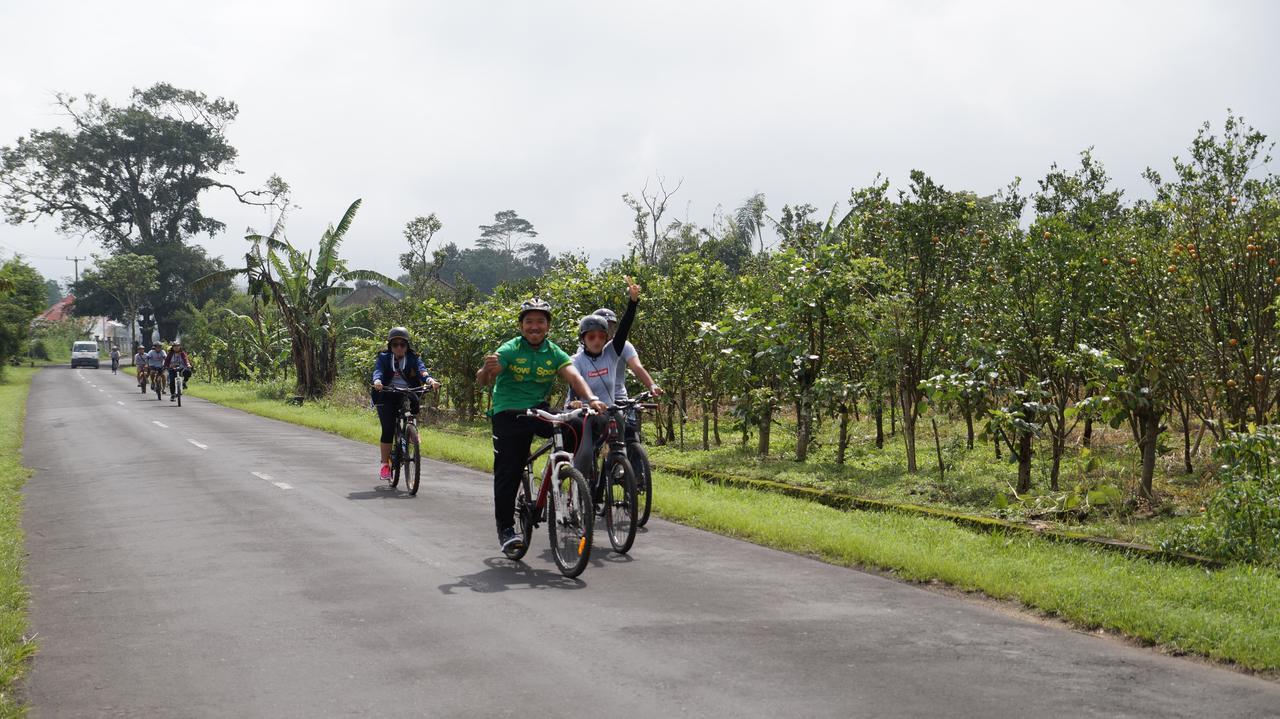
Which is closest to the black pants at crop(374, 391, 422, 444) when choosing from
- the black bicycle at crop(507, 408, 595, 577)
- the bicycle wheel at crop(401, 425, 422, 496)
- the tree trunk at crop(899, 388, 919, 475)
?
the bicycle wheel at crop(401, 425, 422, 496)

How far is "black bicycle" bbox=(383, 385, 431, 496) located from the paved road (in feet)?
5.78

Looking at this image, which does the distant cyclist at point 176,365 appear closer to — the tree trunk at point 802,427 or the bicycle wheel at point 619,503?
the tree trunk at point 802,427

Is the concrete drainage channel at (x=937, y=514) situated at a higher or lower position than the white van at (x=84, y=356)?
lower

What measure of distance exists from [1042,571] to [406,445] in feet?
24.3

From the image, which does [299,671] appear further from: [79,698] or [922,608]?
[922,608]

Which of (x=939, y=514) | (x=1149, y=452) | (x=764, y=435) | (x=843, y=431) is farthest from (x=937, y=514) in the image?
(x=764, y=435)

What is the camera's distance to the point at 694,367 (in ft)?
53.9

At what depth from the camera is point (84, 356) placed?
A: 7519 centimetres

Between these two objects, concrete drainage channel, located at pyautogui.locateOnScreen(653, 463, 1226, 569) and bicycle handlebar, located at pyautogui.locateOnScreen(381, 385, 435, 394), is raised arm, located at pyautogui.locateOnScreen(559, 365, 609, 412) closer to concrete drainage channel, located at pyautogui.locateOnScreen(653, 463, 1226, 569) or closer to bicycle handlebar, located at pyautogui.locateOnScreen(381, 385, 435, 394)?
concrete drainage channel, located at pyautogui.locateOnScreen(653, 463, 1226, 569)

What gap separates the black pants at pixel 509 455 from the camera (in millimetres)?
7867

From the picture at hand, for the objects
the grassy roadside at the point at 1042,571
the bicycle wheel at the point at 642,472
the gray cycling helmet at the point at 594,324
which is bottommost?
the grassy roadside at the point at 1042,571

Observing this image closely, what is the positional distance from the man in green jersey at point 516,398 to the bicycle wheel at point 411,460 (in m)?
4.21

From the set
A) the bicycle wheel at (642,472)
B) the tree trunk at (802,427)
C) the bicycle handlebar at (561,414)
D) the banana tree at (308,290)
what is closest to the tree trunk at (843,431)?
the tree trunk at (802,427)

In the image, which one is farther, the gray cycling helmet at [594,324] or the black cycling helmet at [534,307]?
the gray cycling helmet at [594,324]
